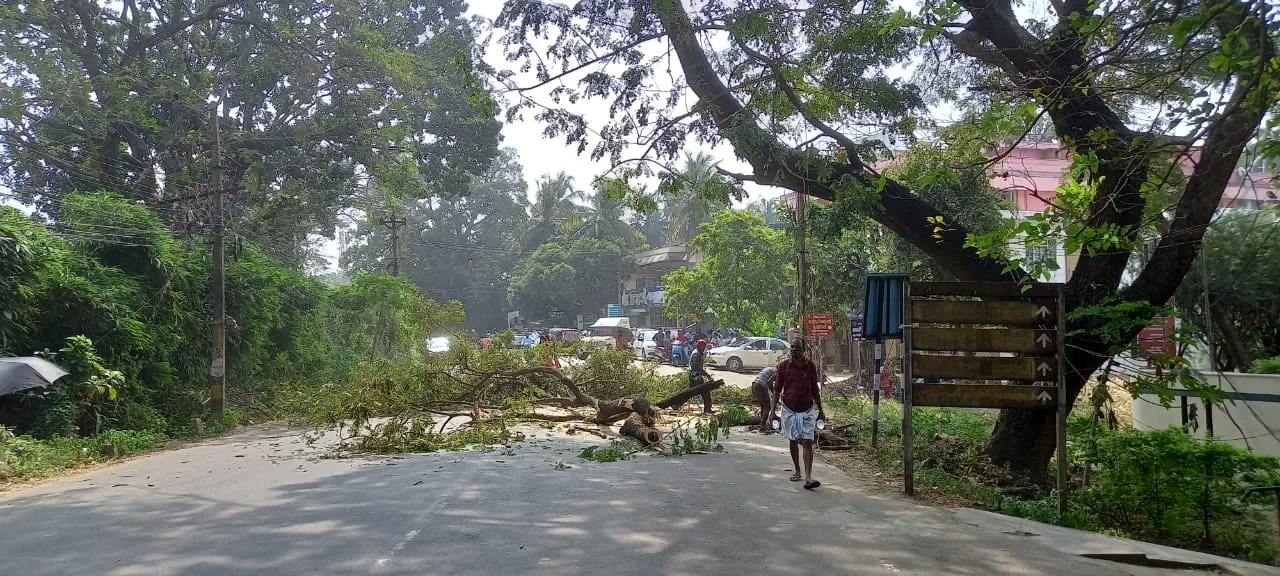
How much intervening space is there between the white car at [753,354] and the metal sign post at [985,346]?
24.7 meters

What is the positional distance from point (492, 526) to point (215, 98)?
2498 centimetres

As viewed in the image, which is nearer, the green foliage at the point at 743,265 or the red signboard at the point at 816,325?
the red signboard at the point at 816,325

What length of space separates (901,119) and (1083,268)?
4.47m

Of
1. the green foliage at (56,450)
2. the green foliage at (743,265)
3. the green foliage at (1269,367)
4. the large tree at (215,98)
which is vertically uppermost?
the large tree at (215,98)

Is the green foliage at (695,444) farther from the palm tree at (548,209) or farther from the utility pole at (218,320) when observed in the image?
the palm tree at (548,209)

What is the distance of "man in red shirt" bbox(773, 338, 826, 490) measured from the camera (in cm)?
905

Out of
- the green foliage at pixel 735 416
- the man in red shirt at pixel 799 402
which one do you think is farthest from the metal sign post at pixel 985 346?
the green foliage at pixel 735 416

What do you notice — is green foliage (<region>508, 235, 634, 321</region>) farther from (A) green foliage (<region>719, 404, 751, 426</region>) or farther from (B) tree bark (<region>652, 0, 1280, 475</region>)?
(B) tree bark (<region>652, 0, 1280, 475</region>)

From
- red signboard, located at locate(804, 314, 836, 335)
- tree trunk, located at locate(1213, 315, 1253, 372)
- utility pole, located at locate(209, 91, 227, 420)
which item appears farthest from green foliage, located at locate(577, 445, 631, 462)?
tree trunk, located at locate(1213, 315, 1253, 372)

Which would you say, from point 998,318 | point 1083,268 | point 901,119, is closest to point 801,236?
point 901,119

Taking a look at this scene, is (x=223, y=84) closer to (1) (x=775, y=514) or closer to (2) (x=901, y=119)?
(2) (x=901, y=119)

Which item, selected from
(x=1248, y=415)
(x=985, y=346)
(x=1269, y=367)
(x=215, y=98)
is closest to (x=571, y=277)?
(x=215, y=98)

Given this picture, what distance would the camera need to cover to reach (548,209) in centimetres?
6694

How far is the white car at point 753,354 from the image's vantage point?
33250 millimetres
